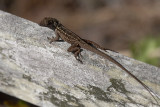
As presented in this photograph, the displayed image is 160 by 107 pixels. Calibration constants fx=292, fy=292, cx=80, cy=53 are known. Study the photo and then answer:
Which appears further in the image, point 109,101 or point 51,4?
point 51,4

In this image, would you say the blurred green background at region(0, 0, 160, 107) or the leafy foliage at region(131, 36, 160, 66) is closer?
the leafy foliage at region(131, 36, 160, 66)

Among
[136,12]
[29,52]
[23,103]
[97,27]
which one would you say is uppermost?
[136,12]

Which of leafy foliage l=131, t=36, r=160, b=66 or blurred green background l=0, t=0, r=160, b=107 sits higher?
blurred green background l=0, t=0, r=160, b=107

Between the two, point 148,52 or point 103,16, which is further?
point 103,16

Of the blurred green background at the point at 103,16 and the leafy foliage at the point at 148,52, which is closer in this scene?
the leafy foliage at the point at 148,52

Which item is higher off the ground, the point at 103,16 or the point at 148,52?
the point at 103,16

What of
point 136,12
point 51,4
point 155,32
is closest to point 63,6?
point 51,4

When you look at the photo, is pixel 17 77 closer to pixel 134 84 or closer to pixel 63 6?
pixel 134 84

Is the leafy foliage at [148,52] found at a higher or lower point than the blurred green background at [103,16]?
lower
